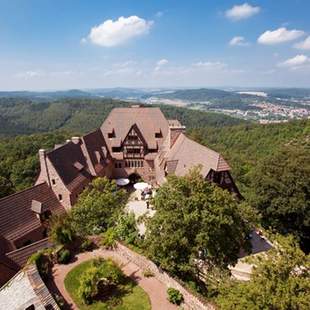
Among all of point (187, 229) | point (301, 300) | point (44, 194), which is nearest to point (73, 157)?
point (44, 194)

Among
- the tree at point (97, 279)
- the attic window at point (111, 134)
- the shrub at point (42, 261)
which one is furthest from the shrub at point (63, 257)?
the attic window at point (111, 134)

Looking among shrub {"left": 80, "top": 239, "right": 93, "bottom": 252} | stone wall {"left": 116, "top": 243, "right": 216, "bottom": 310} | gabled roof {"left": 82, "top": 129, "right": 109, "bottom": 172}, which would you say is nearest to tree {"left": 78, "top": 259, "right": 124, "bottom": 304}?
stone wall {"left": 116, "top": 243, "right": 216, "bottom": 310}

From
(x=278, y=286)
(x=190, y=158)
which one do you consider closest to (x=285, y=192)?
(x=190, y=158)

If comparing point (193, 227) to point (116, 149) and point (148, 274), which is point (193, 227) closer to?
point (148, 274)

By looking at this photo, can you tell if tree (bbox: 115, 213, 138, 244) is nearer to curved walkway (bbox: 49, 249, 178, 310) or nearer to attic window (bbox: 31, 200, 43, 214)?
curved walkway (bbox: 49, 249, 178, 310)

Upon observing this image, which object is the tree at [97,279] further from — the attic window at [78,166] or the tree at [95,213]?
the attic window at [78,166]
